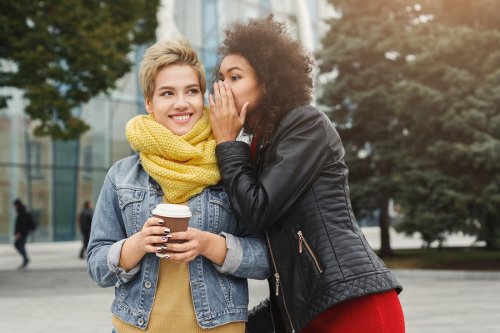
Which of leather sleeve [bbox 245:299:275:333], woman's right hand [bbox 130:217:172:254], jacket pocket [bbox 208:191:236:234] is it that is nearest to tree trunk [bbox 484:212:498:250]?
leather sleeve [bbox 245:299:275:333]

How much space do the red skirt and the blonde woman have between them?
30 cm

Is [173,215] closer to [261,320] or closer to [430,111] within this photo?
[261,320]

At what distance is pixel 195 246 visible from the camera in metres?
2.34

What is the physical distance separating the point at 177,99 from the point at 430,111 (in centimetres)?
1580

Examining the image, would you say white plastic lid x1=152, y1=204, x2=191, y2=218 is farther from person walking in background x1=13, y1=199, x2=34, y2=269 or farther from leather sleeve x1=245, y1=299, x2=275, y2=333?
person walking in background x1=13, y1=199, x2=34, y2=269

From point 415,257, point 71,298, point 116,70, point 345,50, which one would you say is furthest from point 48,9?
point 415,257

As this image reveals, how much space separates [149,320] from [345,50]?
63.1 feet

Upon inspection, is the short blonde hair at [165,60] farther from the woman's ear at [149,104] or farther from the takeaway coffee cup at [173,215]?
the takeaway coffee cup at [173,215]

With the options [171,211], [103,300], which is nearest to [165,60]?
[171,211]

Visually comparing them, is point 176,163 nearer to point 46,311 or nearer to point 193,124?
point 193,124

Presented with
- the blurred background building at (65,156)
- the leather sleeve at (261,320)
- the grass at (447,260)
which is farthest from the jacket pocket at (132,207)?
the blurred background building at (65,156)

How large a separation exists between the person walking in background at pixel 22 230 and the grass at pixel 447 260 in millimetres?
9666

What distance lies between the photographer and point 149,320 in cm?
251

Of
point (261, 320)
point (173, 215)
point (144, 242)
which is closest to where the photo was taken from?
point (173, 215)
